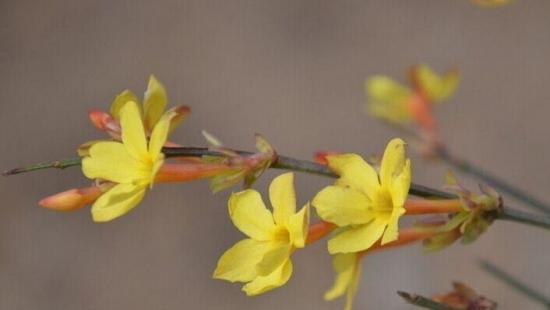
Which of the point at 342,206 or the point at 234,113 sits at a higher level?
the point at 342,206

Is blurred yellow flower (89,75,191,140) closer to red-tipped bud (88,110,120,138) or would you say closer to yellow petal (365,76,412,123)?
red-tipped bud (88,110,120,138)

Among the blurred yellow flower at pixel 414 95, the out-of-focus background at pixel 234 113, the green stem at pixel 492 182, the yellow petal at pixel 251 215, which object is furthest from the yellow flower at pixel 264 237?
the out-of-focus background at pixel 234 113

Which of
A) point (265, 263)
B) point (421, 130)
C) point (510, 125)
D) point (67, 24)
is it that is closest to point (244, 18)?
point (67, 24)

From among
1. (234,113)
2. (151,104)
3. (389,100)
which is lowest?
(234,113)

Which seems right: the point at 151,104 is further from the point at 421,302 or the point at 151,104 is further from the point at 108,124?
the point at 421,302

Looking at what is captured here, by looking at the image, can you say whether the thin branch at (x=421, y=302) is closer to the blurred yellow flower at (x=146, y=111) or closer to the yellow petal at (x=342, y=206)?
the yellow petal at (x=342, y=206)

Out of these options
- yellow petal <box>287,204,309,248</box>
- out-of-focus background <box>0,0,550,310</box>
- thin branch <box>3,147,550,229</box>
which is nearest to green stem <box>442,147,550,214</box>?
thin branch <box>3,147,550,229</box>

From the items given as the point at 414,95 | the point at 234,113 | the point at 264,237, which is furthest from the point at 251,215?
the point at 234,113
